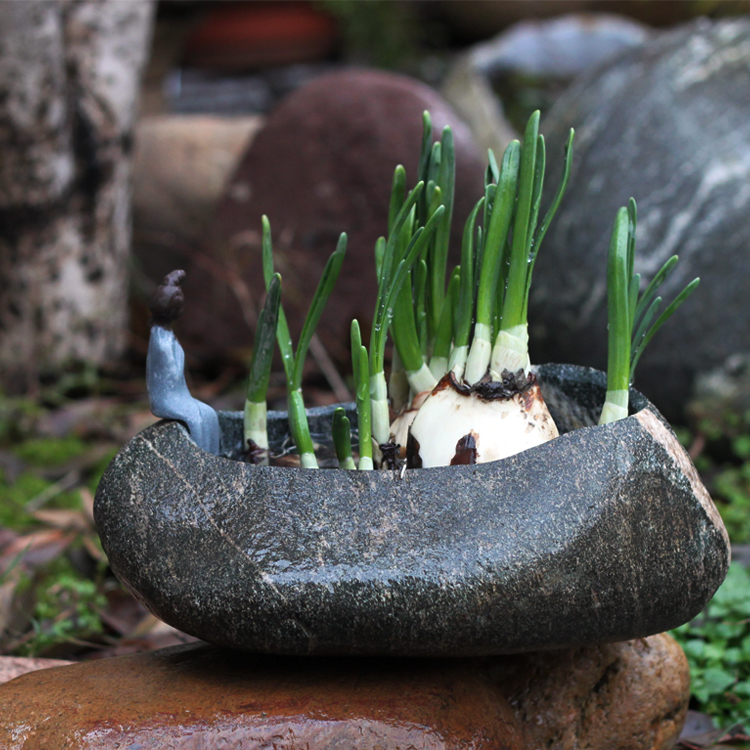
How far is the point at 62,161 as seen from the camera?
3.49 m

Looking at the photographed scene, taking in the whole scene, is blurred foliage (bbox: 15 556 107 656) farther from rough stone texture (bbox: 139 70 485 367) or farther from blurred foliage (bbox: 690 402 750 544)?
blurred foliage (bbox: 690 402 750 544)

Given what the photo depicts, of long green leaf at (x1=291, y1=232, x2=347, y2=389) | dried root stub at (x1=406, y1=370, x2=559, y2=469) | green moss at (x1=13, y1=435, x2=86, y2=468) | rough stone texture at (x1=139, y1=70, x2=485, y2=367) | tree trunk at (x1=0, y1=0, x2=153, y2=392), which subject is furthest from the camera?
rough stone texture at (x1=139, y1=70, x2=485, y2=367)

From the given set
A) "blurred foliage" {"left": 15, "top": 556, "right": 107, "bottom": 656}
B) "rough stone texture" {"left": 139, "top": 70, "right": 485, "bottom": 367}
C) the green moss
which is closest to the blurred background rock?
"rough stone texture" {"left": 139, "top": 70, "right": 485, "bottom": 367}

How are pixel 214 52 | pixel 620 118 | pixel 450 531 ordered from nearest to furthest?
1. pixel 450 531
2. pixel 620 118
3. pixel 214 52

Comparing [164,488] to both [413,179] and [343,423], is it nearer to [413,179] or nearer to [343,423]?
[343,423]

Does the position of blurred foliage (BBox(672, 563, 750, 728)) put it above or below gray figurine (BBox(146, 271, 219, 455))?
below

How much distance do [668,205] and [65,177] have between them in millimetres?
2274

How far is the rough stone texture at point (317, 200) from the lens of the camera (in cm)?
362

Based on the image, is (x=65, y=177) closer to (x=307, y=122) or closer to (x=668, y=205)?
(x=307, y=122)

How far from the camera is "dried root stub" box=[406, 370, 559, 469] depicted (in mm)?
1378

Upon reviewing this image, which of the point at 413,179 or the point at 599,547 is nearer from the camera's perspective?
the point at 599,547

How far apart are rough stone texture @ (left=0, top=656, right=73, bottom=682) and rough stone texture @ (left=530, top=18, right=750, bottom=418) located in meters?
1.97

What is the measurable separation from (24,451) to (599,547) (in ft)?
8.20

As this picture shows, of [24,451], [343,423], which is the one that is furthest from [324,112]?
[343,423]
